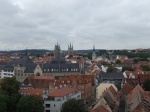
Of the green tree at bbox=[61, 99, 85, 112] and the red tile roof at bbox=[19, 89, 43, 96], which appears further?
the red tile roof at bbox=[19, 89, 43, 96]

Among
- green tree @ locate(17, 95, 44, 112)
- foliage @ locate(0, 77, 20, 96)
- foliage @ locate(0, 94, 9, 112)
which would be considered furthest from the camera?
foliage @ locate(0, 77, 20, 96)

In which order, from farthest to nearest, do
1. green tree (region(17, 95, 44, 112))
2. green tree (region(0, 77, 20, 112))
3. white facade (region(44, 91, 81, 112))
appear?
white facade (region(44, 91, 81, 112))
green tree (region(0, 77, 20, 112))
green tree (region(17, 95, 44, 112))

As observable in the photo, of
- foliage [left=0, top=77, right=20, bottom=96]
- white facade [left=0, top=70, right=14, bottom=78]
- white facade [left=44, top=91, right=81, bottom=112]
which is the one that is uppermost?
foliage [left=0, top=77, right=20, bottom=96]

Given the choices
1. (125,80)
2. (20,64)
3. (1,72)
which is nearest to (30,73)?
(20,64)

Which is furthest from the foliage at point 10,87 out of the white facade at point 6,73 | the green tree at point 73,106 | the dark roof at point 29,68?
the white facade at point 6,73

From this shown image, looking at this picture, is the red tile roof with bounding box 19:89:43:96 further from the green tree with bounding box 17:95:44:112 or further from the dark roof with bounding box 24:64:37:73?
the dark roof with bounding box 24:64:37:73

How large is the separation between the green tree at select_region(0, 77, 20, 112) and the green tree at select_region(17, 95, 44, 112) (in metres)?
3.48

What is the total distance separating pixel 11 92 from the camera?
58219mm

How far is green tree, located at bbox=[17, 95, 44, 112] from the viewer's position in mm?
51281

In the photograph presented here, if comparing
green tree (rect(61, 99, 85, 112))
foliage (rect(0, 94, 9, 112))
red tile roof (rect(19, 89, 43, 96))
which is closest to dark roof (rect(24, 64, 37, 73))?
red tile roof (rect(19, 89, 43, 96))

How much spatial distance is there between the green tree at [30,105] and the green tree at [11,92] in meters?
3.48

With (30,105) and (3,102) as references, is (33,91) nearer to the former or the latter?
(30,105)

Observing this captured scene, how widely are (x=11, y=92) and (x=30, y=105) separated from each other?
843cm

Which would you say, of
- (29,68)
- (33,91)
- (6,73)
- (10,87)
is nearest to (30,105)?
(10,87)
